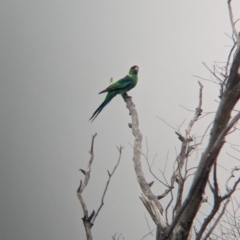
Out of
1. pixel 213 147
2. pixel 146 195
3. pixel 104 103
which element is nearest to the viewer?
pixel 213 147

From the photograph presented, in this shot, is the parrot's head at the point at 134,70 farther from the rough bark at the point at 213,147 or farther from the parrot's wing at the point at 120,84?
the rough bark at the point at 213,147

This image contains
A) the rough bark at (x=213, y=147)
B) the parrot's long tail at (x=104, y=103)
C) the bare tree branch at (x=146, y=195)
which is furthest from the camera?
→ the parrot's long tail at (x=104, y=103)

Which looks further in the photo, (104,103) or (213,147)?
(104,103)

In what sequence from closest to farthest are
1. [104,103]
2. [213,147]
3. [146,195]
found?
[213,147], [146,195], [104,103]

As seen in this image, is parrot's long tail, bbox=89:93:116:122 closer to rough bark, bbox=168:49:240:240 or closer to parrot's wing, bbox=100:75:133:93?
parrot's wing, bbox=100:75:133:93

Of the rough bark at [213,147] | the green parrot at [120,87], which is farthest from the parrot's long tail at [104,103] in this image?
the rough bark at [213,147]

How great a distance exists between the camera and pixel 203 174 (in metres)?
1.44

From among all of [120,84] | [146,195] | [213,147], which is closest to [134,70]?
[120,84]

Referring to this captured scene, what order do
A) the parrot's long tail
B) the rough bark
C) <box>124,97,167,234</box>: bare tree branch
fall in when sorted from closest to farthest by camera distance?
1. the rough bark
2. <box>124,97,167,234</box>: bare tree branch
3. the parrot's long tail

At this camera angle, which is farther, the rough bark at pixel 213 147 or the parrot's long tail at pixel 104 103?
the parrot's long tail at pixel 104 103

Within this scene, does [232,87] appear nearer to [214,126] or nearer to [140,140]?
[214,126]

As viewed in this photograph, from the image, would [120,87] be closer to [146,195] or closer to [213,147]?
[146,195]

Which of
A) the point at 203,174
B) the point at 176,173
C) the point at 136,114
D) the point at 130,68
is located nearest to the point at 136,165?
the point at 176,173

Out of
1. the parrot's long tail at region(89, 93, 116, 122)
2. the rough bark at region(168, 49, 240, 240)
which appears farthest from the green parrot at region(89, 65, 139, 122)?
the rough bark at region(168, 49, 240, 240)
